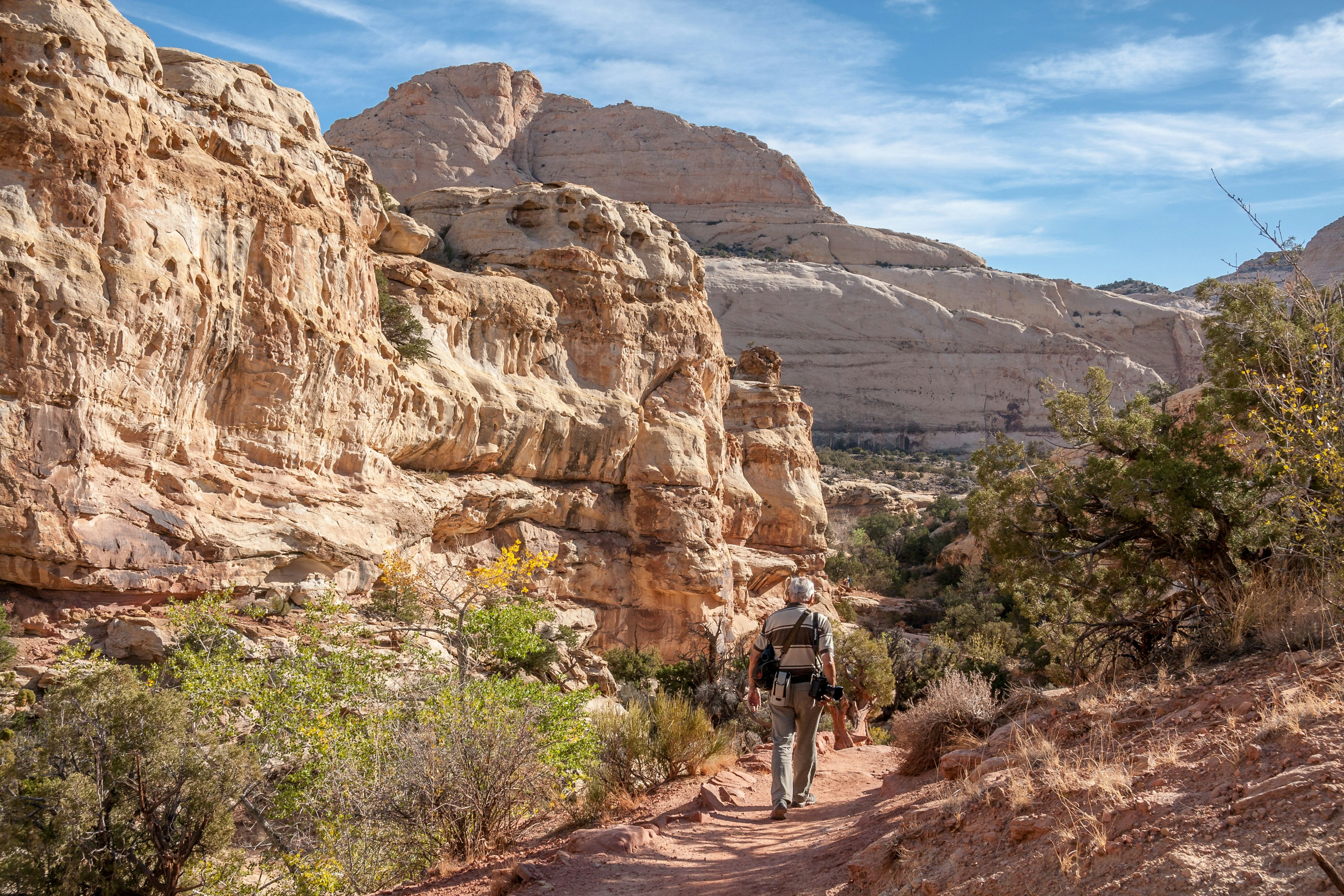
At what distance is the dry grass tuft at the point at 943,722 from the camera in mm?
6828

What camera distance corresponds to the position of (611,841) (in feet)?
17.3

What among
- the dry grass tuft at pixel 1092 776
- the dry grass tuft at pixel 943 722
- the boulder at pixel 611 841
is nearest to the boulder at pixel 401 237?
the dry grass tuft at pixel 943 722

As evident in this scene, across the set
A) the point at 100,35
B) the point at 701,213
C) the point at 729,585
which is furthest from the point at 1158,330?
the point at 100,35

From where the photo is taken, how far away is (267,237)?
14.0 metres

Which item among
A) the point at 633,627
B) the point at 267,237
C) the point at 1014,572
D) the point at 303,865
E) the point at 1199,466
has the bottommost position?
the point at 633,627

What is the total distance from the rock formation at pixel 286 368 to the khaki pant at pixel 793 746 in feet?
30.4

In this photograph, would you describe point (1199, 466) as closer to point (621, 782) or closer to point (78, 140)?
point (621, 782)

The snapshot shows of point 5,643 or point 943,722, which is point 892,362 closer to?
point 943,722

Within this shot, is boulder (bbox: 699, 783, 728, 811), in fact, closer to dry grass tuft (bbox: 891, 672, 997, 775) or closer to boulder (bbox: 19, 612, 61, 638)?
dry grass tuft (bbox: 891, 672, 997, 775)

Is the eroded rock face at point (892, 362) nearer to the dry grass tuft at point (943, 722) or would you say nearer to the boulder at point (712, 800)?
the dry grass tuft at point (943, 722)

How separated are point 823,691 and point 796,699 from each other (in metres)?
0.23

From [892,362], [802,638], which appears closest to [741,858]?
[802,638]

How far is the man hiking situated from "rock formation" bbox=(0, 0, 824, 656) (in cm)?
923

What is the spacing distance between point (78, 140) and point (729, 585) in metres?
17.5
